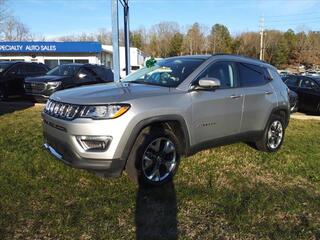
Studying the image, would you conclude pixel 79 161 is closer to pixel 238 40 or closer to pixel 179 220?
pixel 179 220

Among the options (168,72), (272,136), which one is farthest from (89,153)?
(272,136)

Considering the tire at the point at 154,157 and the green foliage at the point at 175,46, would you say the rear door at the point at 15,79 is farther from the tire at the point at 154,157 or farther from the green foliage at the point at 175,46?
the green foliage at the point at 175,46

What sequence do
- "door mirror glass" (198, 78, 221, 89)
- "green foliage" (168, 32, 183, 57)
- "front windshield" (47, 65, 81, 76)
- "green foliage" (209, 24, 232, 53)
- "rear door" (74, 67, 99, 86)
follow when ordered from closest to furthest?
"door mirror glass" (198, 78, 221, 89) < "rear door" (74, 67, 99, 86) < "front windshield" (47, 65, 81, 76) < "green foliage" (168, 32, 183, 57) < "green foliage" (209, 24, 232, 53)

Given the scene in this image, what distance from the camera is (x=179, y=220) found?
4.36 meters

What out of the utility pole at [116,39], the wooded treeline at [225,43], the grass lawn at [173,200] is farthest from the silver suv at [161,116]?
the wooded treeline at [225,43]

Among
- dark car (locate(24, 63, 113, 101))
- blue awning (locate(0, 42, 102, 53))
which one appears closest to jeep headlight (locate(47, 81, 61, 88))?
dark car (locate(24, 63, 113, 101))

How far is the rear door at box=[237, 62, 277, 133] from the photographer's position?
21.0 feet

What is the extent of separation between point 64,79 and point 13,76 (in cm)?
278

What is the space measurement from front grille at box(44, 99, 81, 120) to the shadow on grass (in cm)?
A: 129

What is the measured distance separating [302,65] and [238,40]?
18343 millimetres

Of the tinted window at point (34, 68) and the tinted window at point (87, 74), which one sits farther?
the tinted window at point (34, 68)

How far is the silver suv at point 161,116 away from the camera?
15.4 feet

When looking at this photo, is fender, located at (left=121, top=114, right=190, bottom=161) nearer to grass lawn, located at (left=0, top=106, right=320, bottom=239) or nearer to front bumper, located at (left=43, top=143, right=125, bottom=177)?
front bumper, located at (left=43, top=143, right=125, bottom=177)

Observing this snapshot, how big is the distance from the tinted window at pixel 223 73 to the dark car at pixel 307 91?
949cm
